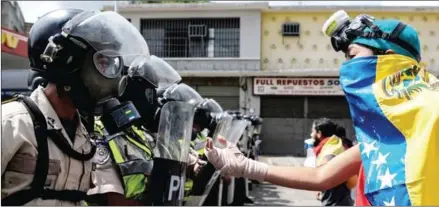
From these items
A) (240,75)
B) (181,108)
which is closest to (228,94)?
(240,75)

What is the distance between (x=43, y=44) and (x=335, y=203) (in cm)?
380

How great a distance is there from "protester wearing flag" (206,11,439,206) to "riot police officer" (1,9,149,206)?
566mm

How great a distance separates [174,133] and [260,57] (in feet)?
47.7

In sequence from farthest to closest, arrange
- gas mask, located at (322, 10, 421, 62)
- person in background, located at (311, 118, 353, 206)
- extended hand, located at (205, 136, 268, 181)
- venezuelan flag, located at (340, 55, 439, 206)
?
person in background, located at (311, 118, 353, 206)
extended hand, located at (205, 136, 268, 181)
gas mask, located at (322, 10, 421, 62)
venezuelan flag, located at (340, 55, 439, 206)

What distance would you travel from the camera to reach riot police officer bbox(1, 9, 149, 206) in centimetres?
172

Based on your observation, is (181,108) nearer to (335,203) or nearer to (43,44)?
(43,44)

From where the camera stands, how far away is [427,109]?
1.80 meters

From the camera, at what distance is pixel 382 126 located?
6.29 feet

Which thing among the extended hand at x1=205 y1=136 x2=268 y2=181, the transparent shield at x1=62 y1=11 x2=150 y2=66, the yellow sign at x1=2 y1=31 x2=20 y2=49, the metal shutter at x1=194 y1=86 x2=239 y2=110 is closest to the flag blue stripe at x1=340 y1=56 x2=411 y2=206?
the extended hand at x1=205 y1=136 x2=268 y2=181

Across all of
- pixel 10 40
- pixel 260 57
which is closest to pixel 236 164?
pixel 10 40

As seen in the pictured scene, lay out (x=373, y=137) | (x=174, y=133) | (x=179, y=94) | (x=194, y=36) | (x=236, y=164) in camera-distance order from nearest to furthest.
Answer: (x=373, y=137) → (x=236, y=164) → (x=174, y=133) → (x=179, y=94) → (x=194, y=36)

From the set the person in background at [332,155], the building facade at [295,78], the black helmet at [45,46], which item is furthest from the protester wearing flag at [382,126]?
the building facade at [295,78]

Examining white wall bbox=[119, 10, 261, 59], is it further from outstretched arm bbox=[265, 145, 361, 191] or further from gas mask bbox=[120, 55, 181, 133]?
outstretched arm bbox=[265, 145, 361, 191]

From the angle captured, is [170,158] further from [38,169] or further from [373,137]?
[373,137]
